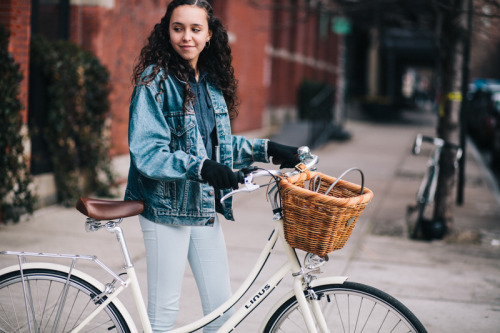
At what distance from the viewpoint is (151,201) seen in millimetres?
2848

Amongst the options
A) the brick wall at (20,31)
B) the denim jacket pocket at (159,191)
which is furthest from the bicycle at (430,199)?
the denim jacket pocket at (159,191)

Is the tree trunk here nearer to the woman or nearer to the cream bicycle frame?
the woman

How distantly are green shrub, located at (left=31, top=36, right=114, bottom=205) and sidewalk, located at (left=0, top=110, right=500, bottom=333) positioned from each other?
56 cm

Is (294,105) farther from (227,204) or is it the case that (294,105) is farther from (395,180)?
(227,204)

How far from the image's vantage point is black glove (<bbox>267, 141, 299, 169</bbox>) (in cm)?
304

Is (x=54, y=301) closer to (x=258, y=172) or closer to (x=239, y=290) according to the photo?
(x=239, y=290)

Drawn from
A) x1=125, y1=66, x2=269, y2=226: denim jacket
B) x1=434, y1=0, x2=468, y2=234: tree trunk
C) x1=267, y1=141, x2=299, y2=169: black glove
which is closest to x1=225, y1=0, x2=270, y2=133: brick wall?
x1=434, y1=0, x2=468, y2=234: tree trunk

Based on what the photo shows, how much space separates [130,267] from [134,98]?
695 mm

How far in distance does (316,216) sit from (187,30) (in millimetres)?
999

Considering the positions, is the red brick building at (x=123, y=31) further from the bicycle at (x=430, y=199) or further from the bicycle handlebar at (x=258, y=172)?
the bicycle at (x=430, y=199)

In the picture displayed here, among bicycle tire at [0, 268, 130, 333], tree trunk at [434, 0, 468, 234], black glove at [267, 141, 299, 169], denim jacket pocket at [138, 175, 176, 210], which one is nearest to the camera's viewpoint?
bicycle tire at [0, 268, 130, 333]

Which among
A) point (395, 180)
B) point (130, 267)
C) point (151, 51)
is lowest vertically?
point (395, 180)

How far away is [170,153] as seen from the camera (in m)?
2.70

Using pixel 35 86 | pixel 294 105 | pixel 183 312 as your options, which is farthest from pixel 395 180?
pixel 294 105
